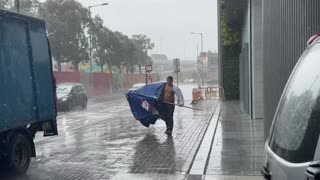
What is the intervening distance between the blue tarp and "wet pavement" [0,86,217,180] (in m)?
0.43

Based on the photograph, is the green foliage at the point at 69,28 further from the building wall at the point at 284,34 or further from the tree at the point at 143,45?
the building wall at the point at 284,34

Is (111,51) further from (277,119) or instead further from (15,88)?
(277,119)

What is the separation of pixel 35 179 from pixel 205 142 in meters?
5.13

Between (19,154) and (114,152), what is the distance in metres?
2.70

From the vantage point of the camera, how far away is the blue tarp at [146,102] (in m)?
15.5

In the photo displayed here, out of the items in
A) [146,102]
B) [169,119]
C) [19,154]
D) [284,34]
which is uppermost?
[284,34]

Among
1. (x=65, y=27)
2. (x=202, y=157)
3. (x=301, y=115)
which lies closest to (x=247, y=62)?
(x=202, y=157)

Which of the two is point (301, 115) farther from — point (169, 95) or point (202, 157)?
point (169, 95)

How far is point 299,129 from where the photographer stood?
254 centimetres

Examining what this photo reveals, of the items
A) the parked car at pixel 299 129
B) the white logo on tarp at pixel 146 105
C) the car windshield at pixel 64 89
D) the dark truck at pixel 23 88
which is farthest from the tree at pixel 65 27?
the parked car at pixel 299 129

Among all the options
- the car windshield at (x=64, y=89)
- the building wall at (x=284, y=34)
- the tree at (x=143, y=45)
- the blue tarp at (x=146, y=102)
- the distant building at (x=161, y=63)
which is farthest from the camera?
the distant building at (x=161, y=63)

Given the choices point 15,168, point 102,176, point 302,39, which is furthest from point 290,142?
point 15,168

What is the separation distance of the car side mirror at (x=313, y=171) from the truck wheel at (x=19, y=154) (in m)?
7.05

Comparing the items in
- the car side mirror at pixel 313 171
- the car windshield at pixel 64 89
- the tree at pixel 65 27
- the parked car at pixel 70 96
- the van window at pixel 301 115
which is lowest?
the parked car at pixel 70 96
